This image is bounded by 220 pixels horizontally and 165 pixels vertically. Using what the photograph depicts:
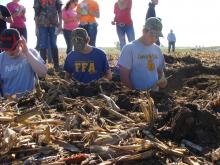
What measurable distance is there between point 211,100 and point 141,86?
201 centimetres

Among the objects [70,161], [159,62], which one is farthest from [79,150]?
[159,62]

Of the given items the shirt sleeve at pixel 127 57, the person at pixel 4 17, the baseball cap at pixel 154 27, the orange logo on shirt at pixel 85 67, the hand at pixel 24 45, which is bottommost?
the orange logo on shirt at pixel 85 67

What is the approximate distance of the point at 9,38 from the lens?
20.5 ft

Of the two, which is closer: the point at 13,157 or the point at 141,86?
the point at 13,157

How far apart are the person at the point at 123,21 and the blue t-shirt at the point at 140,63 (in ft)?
13.1

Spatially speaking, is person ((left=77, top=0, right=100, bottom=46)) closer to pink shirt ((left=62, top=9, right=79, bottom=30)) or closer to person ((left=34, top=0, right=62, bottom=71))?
person ((left=34, top=0, right=62, bottom=71))

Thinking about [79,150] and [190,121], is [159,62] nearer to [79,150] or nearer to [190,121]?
[190,121]

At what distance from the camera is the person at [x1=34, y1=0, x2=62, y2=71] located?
1023cm

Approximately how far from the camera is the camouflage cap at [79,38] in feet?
23.0

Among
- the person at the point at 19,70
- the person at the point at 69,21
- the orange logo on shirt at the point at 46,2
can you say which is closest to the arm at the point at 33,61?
the person at the point at 19,70

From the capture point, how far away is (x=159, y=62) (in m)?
7.43

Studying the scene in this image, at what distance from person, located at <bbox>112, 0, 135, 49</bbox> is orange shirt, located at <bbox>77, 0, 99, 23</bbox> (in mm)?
683

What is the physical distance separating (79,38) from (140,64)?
933mm

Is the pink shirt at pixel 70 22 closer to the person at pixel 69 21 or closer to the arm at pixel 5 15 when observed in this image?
the person at pixel 69 21
